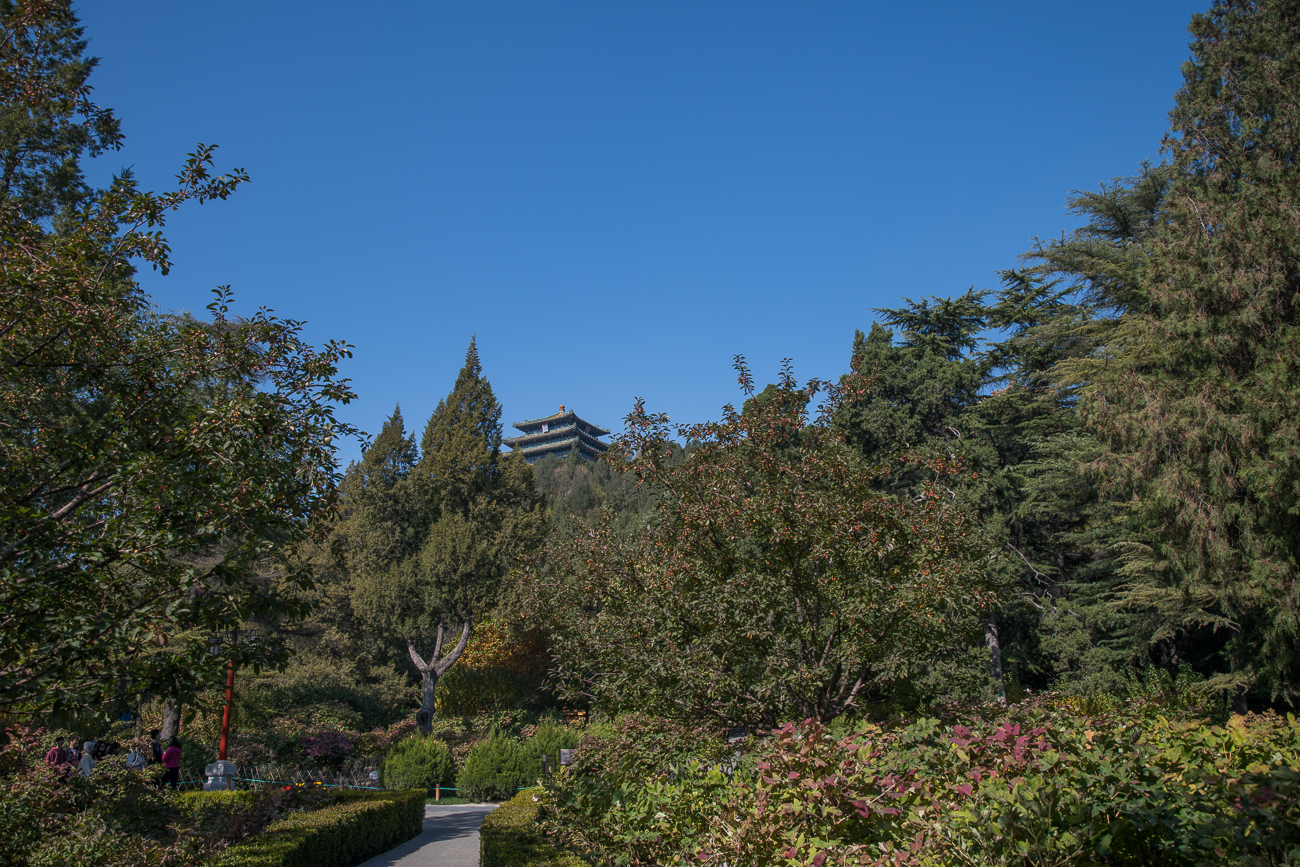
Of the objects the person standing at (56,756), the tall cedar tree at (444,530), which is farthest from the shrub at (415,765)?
the person standing at (56,756)

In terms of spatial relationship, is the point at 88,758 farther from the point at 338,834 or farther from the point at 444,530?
the point at 444,530

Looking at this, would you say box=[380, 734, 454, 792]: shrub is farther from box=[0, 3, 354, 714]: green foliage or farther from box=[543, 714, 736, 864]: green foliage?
box=[0, 3, 354, 714]: green foliage

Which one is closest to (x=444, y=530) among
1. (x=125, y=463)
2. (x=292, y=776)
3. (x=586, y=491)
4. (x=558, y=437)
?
(x=292, y=776)


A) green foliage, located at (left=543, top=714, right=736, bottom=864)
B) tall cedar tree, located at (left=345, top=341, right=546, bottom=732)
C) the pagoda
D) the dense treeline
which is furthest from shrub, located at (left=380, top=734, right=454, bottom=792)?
the pagoda

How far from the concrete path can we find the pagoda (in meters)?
103

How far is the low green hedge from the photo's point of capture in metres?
6.03

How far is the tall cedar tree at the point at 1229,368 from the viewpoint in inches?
503

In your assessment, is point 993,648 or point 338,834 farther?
point 993,648

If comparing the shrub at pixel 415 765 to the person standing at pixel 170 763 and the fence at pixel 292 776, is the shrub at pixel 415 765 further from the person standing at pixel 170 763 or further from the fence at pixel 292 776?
the person standing at pixel 170 763

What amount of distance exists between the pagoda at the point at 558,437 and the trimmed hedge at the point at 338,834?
10631 centimetres

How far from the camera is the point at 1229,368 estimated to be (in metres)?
13.9

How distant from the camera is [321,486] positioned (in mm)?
5004

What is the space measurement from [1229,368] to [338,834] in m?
17.3

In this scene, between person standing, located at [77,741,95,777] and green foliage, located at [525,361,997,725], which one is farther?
person standing, located at [77,741,95,777]
